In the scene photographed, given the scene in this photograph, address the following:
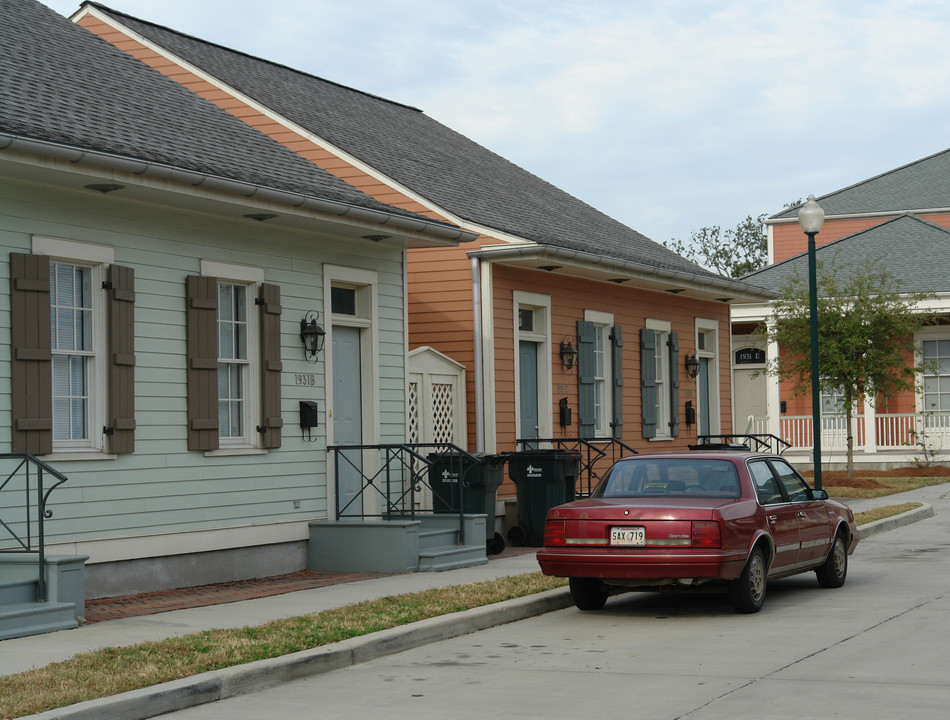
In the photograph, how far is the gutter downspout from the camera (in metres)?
18.2

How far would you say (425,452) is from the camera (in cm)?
1753

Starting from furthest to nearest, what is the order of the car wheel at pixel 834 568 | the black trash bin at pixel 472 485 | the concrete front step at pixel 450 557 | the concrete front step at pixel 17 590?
the black trash bin at pixel 472 485 < the concrete front step at pixel 450 557 < the car wheel at pixel 834 568 < the concrete front step at pixel 17 590

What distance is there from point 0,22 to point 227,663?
953 centimetres

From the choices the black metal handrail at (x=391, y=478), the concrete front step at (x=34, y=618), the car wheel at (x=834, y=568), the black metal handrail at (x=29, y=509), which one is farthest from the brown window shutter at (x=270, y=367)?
the car wheel at (x=834, y=568)

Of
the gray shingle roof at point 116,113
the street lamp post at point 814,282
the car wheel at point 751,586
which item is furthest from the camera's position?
the street lamp post at point 814,282

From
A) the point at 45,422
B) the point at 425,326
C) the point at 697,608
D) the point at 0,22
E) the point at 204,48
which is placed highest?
the point at 204,48

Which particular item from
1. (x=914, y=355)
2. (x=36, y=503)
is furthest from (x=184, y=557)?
(x=914, y=355)

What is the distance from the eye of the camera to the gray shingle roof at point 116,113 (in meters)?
11.9

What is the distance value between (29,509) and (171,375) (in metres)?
2.38

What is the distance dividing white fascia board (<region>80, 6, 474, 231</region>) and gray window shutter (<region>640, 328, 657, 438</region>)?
18.0 feet

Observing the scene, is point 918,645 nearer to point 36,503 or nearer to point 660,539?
point 660,539

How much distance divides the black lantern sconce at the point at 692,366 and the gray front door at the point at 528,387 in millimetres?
5561

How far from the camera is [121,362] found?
40.5 ft

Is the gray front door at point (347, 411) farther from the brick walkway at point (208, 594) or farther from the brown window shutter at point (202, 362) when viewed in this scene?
the brown window shutter at point (202, 362)
